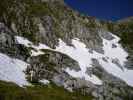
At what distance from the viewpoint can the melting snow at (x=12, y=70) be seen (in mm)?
83438

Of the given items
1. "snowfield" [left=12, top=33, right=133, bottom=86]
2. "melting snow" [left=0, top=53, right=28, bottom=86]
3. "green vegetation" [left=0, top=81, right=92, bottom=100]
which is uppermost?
"snowfield" [left=12, top=33, right=133, bottom=86]

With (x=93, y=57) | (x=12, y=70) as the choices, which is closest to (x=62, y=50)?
(x=93, y=57)

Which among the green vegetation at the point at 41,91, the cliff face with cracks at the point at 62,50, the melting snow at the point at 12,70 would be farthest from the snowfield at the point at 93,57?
the green vegetation at the point at 41,91

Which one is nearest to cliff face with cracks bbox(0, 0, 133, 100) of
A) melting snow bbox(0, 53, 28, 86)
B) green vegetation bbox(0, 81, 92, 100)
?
melting snow bbox(0, 53, 28, 86)

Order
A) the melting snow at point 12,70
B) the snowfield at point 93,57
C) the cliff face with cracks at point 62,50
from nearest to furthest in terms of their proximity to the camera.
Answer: the melting snow at point 12,70
the cliff face with cracks at point 62,50
the snowfield at point 93,57

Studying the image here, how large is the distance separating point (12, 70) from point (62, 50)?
51.3m

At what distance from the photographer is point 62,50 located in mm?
136500

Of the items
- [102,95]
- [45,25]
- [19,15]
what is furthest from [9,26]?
[102,95]

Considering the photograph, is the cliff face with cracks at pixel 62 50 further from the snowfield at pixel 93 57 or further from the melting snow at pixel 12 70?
the melting snow at pixel 12 70

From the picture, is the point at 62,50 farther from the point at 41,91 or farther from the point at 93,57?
the point at 41,91

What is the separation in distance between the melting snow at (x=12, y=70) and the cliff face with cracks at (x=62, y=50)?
58cm

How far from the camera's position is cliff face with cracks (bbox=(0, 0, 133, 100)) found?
101 metres

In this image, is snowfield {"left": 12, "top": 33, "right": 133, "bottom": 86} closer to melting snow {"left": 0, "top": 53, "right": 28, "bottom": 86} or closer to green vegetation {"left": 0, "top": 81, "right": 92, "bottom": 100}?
melting snow {"left": 0, "top": 53, "right": 28, "bottom": 86}

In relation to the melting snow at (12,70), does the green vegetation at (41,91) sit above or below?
below
